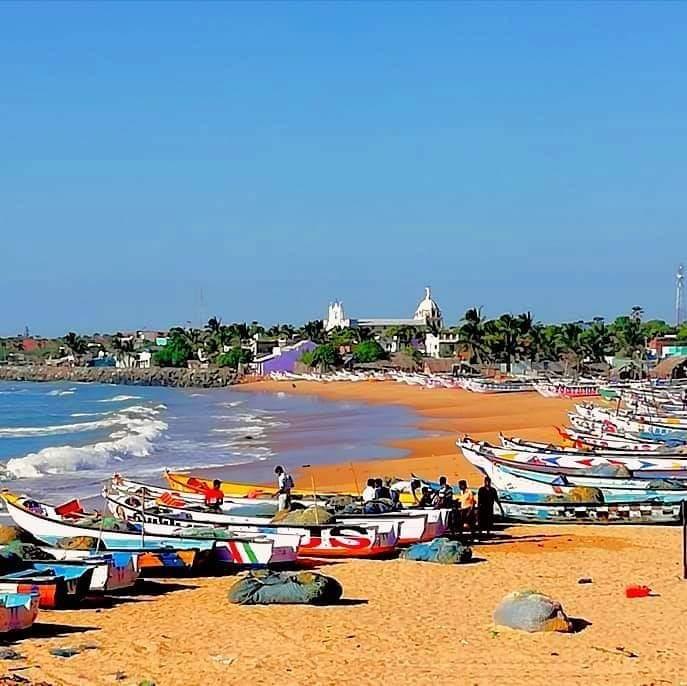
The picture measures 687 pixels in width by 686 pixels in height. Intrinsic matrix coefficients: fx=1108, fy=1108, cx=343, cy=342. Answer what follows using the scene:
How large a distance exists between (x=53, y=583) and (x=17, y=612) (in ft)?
4.88

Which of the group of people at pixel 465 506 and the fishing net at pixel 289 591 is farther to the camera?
the group of people at pixel 465 506

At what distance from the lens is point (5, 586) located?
583 inches

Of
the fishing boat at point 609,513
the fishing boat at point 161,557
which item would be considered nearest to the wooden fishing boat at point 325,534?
the fishing boat at point 161,557

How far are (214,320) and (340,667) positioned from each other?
174 metres

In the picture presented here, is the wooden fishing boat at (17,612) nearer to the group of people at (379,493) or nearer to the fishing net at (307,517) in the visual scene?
the fishing net at (307,517)

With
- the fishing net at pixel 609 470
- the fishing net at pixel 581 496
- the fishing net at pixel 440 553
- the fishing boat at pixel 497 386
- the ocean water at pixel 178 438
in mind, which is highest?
the fishing boat at pixel 497 386

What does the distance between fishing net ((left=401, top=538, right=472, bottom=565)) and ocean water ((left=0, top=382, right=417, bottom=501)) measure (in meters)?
14.0

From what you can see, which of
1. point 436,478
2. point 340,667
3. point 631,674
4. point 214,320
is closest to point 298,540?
point 340,667

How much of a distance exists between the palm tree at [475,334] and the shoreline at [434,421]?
1154 centimetres

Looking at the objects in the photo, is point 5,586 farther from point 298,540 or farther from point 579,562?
point 579,562

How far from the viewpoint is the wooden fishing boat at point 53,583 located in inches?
590

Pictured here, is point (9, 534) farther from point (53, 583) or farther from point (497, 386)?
point (497, 386)

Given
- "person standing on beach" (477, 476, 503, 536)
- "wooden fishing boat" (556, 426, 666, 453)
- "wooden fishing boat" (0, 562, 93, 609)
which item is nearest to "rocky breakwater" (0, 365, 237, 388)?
"wooden fishing boat" (556, 426, 666, 453)

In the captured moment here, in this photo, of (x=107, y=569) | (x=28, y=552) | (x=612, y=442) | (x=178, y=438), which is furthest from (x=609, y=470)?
(x=178, y=438)
